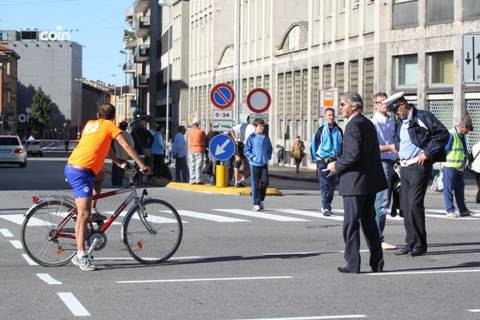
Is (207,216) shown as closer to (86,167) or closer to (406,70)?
(86,167)

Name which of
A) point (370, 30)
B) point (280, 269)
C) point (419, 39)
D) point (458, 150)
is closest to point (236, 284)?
point (280, 269)

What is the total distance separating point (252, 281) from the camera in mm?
11359

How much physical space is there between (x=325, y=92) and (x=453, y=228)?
19099 millimetres

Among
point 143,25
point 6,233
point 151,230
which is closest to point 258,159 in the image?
point 6,233

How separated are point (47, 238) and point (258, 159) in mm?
9982

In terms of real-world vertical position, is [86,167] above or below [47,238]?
above

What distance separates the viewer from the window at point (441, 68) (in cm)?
4056

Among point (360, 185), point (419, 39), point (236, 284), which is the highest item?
point (419, 39)

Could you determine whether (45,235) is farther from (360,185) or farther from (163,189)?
(163,189)

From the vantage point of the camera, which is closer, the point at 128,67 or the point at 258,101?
the point at 258,101

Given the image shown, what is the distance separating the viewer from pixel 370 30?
4628 cm

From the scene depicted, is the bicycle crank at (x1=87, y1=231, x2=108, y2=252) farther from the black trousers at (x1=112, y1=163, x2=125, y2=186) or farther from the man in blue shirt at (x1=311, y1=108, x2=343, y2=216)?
the black trousers at (x1=112, y1=163, x2=125, y2=186)

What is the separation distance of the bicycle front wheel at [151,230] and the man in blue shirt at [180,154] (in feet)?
63.9

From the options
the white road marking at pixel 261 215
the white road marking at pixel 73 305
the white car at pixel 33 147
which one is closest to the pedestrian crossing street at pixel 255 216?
the white road marking at pixel 261 215
